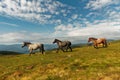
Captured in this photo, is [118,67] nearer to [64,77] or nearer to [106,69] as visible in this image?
[106,69]

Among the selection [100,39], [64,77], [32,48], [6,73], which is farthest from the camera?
[100,39]

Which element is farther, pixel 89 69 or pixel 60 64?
pixel 60 64

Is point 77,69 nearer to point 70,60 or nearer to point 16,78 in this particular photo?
point 70,60

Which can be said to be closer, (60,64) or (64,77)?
(64,77)

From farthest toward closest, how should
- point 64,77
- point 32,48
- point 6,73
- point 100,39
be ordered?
1. point 100,39
2. point 32,48
3. point 6,73
4. point 64,77

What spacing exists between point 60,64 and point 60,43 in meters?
20.5

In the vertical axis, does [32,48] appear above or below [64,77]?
above

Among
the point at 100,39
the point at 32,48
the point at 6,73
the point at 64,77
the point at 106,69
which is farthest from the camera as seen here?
the point at 100,39

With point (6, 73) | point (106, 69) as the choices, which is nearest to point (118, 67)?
point (106, 69)

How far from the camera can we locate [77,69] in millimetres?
26375

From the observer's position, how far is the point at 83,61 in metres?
31.3

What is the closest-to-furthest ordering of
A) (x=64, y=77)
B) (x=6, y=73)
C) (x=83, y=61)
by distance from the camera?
(x=64, y=77)
(x=6, y=73)
(x=83, y=61)

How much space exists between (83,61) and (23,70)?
9727 mm

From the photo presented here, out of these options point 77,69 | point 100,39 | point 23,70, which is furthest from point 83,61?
point 100,39
